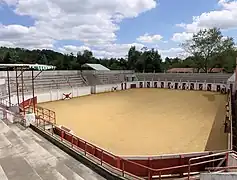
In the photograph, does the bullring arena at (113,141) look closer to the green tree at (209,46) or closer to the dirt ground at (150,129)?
the dirt ground at (150,129)

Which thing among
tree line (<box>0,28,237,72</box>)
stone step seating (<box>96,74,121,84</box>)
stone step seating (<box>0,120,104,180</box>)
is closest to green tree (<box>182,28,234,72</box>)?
tree line (<box>0,28,237,72</box>)

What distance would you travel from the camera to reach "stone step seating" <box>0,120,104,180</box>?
6.59 metres

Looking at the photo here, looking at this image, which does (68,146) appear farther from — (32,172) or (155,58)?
(155,58)

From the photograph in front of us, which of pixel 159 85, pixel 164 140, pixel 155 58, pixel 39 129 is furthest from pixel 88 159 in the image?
pixel 155 58

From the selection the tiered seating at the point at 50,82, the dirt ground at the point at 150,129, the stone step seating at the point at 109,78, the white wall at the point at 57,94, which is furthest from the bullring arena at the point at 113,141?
the stone step seating at the point at 109,78

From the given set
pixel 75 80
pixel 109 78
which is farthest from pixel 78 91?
pixel 109 78

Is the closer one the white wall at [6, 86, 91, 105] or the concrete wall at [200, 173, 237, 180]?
the concrete wall at [200, 173, 237, 180]

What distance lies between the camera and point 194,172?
741 cm

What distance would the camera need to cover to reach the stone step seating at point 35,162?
6.59m

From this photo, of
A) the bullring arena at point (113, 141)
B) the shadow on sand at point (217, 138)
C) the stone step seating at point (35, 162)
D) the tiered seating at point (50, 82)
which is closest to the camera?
the stone step seating at point (35, 162)

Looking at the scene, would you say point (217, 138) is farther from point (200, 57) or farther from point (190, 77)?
point (200, 57)

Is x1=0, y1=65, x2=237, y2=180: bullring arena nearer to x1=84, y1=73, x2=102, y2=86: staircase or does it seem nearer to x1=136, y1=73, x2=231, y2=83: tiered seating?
x1=84, y1=73, x2=102, y2=86: staircase

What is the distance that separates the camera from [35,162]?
7457 mm

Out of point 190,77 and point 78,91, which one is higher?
point 190,77
